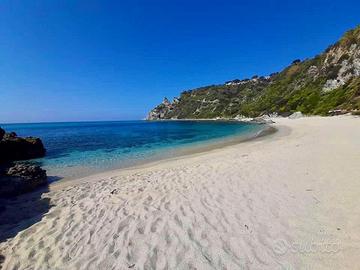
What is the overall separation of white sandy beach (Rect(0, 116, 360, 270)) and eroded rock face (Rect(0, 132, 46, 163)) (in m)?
18.4

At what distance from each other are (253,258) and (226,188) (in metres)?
4.14

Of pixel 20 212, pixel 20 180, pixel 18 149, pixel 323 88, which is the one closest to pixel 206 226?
pixel 20 212

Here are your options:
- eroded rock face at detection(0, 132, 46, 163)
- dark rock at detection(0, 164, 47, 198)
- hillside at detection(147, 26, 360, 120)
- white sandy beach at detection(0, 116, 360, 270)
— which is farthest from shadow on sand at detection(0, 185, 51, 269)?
hillside at detection(147, 26, 360, 120)

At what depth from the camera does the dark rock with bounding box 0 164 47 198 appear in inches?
407

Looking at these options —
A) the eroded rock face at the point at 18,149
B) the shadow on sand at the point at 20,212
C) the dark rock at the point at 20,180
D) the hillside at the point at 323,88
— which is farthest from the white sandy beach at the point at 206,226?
the hillside at the point at 323,88

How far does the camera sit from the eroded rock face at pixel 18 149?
24066 mm

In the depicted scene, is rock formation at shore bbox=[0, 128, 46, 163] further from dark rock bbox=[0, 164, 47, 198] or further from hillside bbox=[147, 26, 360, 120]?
hillside bbox=[147, 26, 360, 120]

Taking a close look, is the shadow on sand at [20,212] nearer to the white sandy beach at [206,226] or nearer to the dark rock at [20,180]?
the white sandy beach at [206,226]

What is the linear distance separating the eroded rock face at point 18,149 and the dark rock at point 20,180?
45.6 feet

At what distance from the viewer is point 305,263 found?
420 centimetres

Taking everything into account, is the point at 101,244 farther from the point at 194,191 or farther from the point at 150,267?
the point at 194,191

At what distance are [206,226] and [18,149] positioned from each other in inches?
1045

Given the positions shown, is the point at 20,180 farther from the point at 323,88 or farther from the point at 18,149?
the point at 323,88

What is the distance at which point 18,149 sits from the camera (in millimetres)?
24969
